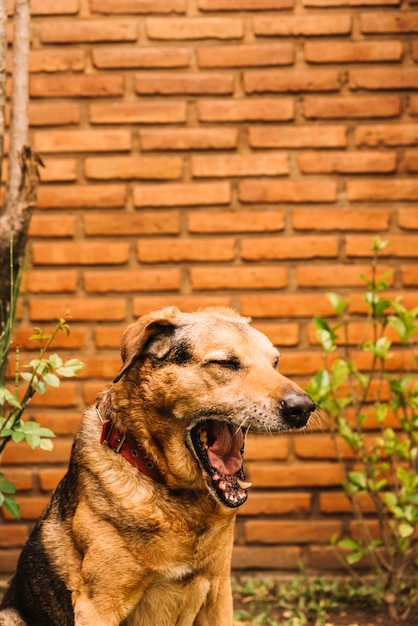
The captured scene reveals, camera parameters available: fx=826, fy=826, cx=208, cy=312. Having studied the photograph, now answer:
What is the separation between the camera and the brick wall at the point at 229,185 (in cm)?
432

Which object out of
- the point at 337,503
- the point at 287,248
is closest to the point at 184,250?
the point at 287,248

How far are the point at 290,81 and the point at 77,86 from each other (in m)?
1.12

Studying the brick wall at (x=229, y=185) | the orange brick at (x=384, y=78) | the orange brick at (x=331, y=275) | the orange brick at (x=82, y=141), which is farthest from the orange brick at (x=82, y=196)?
the orange brick at (x=384, y=78)

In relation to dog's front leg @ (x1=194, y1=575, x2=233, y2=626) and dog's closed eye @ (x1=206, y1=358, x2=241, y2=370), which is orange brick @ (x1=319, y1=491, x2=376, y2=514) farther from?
dog's closed eye @ (x1=206, y1=358, x2=241, y2=370)

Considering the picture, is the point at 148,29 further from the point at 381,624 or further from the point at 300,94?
the point at 381,624

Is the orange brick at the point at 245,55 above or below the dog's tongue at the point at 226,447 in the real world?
above

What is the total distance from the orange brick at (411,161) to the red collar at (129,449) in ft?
7.61

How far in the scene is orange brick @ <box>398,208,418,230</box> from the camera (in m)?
4.36

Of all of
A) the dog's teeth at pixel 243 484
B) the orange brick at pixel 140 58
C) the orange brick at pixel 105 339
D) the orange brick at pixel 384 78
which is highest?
the orange brick at pixel 140 58

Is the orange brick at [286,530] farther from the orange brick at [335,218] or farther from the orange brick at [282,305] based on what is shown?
the orange brick at [335,218]

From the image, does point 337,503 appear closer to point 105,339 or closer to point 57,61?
point 105,339

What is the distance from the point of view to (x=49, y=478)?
4.33 m

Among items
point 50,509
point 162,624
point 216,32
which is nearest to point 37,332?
point 50,509

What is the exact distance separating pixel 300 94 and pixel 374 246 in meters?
1.06
